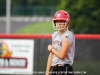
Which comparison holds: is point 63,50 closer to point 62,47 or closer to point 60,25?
point 62,47

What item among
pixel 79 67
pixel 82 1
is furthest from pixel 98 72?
pixel 82 1

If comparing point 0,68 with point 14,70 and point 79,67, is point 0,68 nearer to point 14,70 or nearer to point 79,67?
point 14,70

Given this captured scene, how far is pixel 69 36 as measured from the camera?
6.55m

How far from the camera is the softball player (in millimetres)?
6500

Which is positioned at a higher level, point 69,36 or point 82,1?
point 69,36

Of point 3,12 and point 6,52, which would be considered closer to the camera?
point 6,52

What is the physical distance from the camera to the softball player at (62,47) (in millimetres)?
6500

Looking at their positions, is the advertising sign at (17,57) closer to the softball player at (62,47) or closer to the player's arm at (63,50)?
the softball player at (62,47)

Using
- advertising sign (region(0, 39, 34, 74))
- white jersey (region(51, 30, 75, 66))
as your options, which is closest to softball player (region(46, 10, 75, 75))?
white jersey (region(51, 30, 75, 66))

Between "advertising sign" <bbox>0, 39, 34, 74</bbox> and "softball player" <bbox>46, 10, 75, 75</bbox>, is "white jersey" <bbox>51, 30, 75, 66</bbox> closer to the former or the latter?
"softball player" <bbox>46, 10, 75, 75</bbox>

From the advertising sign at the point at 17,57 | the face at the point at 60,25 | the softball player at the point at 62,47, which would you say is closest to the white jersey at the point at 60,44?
the softball player at the point at 62,47

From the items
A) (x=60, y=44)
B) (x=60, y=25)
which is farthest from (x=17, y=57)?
(x=60, y=25)

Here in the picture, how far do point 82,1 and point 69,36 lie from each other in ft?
80.2

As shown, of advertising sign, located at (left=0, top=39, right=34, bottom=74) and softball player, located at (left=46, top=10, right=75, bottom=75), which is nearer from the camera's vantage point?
softball player, located at (left=46, top=10, right=75, bottom=75)
